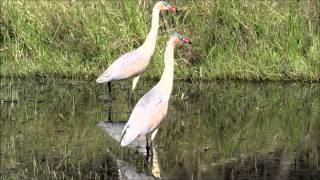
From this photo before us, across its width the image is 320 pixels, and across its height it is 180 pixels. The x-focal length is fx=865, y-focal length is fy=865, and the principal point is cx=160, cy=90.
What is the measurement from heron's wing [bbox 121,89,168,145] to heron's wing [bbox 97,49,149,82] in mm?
2654

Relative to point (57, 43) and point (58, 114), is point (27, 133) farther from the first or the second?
point (57, 43)

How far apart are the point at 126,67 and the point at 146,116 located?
299cm

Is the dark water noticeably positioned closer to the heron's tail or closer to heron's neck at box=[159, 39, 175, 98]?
the heron's tail

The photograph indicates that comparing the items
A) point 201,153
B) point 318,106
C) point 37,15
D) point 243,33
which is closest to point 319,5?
point 243,33

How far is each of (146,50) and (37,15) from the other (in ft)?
11.1

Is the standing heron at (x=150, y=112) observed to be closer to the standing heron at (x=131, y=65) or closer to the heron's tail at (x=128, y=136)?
the heron's tail at (x=128, y=136)

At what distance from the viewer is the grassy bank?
12719mm

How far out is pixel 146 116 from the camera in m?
8.18

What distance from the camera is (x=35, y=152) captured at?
8352 millimetres

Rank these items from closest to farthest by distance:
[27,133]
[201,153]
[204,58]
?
[201,153]
[27,133]
[204,58]

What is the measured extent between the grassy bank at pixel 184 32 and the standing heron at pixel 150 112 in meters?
4.18

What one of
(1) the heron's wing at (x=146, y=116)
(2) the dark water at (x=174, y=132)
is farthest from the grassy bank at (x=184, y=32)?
(1) the heron's wing at (x=146, y=116)

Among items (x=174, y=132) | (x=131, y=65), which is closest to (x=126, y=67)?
(x=131, y=65)

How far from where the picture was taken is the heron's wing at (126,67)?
36.4ft
